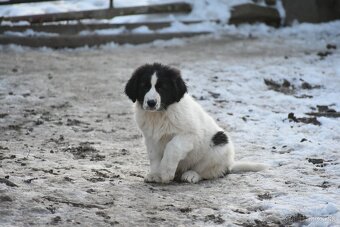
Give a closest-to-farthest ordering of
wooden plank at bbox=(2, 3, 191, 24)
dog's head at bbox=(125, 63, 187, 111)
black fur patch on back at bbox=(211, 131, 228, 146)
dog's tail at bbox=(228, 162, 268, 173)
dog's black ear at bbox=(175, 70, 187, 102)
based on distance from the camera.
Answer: dog's head at bbox=(125, 63, 187, 111) < dog's black ear at bbox=(175, 70, 187, 102) < black fur patch on back at bbox=(211, 131, 228, 146) < dog's tail at bbox=(228, 162, 268, 173) < wooden plank at bbox=(2, 3, 191, 24)

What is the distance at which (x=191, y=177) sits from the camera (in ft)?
20.5

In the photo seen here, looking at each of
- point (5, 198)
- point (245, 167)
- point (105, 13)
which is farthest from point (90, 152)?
point (105, 13)

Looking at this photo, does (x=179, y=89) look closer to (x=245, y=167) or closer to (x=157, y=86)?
(x=157, y=86)

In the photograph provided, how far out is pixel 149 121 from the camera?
6.14 meters

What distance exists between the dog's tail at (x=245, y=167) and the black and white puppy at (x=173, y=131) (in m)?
0.21

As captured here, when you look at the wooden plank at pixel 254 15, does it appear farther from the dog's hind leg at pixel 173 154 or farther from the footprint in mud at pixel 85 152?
the dog's hind leg at pixel 173 154

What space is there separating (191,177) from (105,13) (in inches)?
382

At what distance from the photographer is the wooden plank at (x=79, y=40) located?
13648mm

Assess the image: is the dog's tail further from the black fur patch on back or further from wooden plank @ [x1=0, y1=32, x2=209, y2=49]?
wooden plank @ [x1=0, y1=32, x2=209, y2=49]

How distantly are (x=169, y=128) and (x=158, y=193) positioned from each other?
78cm

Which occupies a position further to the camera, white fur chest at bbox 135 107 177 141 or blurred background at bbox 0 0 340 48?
blurred background at bbox 0 0 340 48

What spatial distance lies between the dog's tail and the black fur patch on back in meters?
0.33

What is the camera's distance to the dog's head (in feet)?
19.8

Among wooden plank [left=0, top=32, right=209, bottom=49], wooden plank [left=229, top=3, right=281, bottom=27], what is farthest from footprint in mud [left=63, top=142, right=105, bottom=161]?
wooden plank [left=229, top=3, right=281, bottom=27]
